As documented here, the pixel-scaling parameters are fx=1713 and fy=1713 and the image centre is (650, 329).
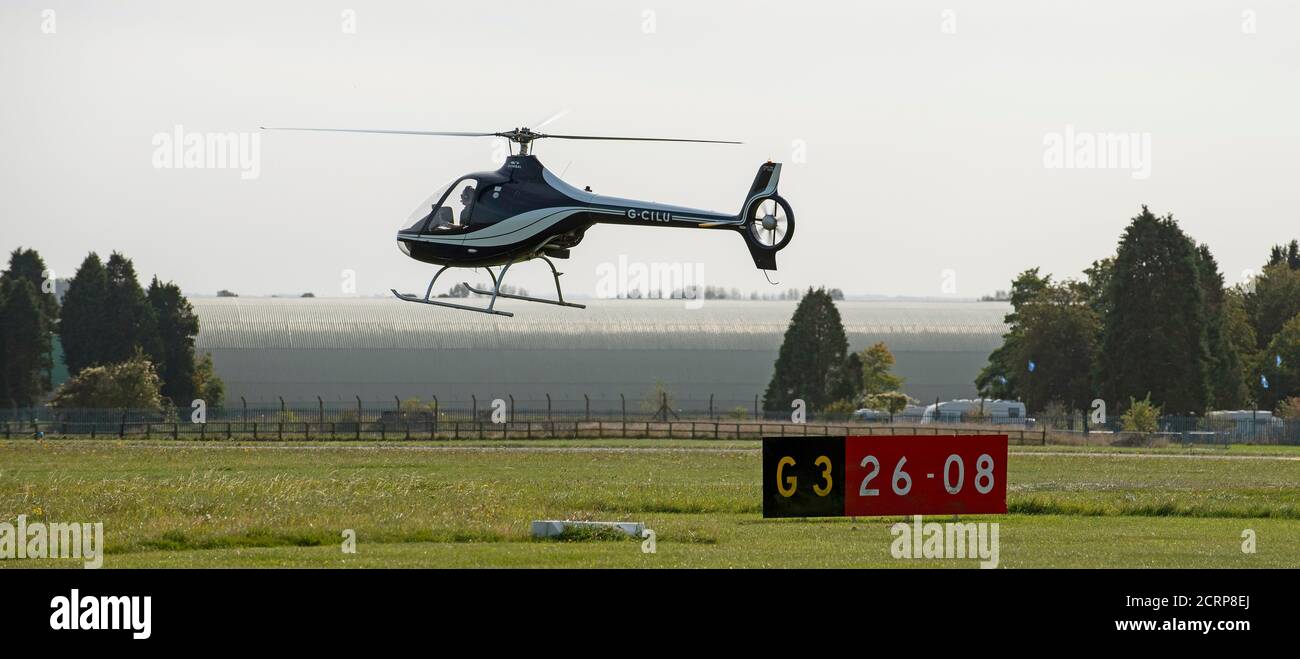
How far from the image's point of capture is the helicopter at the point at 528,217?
97.2 feet

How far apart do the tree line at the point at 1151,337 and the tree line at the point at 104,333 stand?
48081mm

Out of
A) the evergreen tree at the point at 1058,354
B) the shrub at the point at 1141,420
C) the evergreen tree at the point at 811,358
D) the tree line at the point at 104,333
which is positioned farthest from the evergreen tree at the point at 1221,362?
the tree line at the point at 104,333

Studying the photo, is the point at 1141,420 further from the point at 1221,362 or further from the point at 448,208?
the point at 448,208

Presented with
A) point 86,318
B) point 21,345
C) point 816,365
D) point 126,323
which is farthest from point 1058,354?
point 21,345

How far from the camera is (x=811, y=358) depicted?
97938 millimetres

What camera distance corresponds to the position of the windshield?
1195 inches

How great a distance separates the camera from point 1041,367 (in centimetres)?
9881

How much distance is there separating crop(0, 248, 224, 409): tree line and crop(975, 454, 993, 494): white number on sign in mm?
72124

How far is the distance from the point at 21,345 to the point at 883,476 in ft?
264

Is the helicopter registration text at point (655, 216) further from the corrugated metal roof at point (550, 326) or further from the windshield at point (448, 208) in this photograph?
the corrugated metal roof at point (550, 326)

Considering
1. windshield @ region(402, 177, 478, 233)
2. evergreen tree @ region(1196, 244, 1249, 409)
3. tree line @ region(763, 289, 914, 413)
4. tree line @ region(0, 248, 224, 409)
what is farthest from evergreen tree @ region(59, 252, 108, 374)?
windshield @ region(402, 177, 478, 233)

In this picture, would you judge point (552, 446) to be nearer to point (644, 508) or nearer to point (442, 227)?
point (644, 508)
